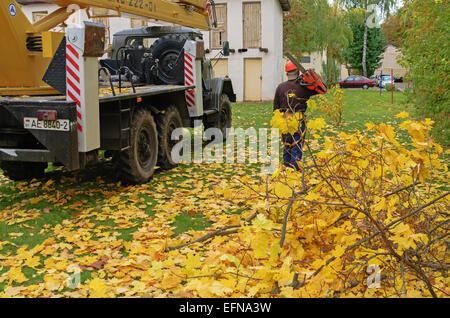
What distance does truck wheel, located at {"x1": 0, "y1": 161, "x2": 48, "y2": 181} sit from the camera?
7747 millimetres

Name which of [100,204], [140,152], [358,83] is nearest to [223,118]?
[140,152]

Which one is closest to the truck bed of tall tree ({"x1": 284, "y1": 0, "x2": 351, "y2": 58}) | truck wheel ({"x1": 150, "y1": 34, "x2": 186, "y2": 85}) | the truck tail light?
the truck tail light

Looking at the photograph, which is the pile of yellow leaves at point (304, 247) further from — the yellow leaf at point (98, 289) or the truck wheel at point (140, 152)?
the truck wheel at point (140, 152)

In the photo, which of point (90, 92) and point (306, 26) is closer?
point (90, 92)

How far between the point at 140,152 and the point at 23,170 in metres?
1.86

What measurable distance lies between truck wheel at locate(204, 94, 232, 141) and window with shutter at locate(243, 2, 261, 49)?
1579cm

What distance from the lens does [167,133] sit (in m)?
8.74

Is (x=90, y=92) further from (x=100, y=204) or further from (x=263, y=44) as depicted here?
(x=263, y=44)

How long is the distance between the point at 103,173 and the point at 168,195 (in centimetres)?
178

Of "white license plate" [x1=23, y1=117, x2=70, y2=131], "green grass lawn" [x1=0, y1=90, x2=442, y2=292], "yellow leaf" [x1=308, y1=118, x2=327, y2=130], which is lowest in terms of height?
"green grass lawn" [x1=0, y1=90, x2=442, y2=292]

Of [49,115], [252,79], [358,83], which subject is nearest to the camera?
[49,115]

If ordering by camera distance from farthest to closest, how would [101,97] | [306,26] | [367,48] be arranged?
[367,48] → [306,26] → [101,97]

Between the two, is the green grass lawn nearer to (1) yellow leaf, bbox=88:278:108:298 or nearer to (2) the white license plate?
(1) yellow leaf, bbox=88:278:108:298
